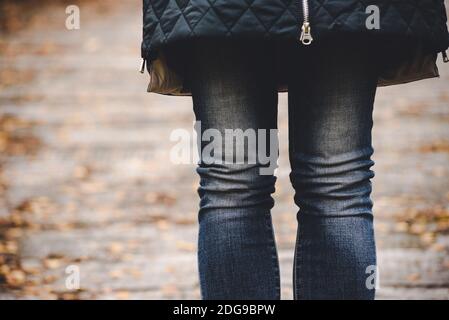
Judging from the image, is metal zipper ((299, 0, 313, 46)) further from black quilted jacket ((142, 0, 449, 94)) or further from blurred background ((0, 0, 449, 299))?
blurred background ((0, 0, 449, 299))

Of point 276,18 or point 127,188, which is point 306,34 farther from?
point 127,188

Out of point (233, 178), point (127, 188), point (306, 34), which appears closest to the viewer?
point (306, 34)

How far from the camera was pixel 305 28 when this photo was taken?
1384 mm

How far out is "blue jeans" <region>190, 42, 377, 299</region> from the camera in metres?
1.48

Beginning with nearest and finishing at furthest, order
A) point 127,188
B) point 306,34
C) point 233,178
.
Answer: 1. point 306,34
2. point 233,178
3. point 127,188

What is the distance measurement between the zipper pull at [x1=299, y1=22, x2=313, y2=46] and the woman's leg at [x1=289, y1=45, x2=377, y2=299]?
9 cm

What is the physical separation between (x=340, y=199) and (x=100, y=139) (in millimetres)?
4318

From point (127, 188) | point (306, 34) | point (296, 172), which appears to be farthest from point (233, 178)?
point (127, 188)

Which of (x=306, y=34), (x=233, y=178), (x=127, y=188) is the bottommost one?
(x=127, y=188)

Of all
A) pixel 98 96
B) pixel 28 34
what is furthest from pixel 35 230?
pixel 28 34

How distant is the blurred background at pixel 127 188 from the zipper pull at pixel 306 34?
1.44 m

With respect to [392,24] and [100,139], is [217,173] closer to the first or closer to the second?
[392,24]

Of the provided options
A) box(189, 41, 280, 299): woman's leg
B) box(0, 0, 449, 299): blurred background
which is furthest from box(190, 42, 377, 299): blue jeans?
Result: box(0, 0, 449, 299): blurred background

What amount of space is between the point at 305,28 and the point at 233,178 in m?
0.31
